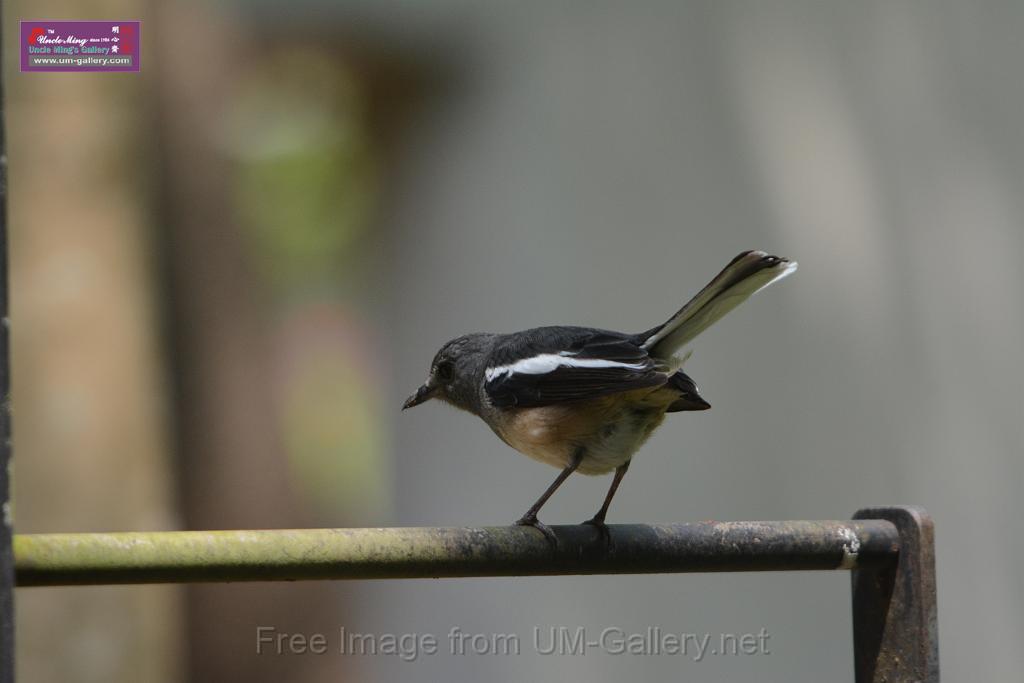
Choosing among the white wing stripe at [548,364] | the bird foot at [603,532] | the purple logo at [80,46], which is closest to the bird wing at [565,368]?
the white wing stripe at [548,364]

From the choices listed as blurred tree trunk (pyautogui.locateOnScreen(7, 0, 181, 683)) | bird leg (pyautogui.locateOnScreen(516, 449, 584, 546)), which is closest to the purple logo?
blurred tree trunk (pyautogui.locateOnScreen(7, 0, 181, 683))

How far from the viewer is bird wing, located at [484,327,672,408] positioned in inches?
116

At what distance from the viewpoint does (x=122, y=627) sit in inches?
175

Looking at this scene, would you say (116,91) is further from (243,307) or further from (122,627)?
(122,627)

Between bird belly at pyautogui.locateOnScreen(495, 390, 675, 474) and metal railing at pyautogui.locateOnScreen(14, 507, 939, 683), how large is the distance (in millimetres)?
665

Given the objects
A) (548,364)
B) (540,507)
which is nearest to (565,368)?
(548,364)

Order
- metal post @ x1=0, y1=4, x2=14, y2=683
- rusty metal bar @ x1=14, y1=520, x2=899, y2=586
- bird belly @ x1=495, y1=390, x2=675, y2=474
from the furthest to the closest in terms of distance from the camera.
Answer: bird belly @ x1=495, y1=390, x2=675, y2=474, rusty metal bar @ x1=14, y1=520, x2=899, y2=586, metal post @ x1=0, y1=4, x2=14, y2=683

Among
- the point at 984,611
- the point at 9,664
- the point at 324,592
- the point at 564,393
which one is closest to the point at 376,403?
the point at 324,592

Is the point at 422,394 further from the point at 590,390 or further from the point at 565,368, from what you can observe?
the point at 590,390

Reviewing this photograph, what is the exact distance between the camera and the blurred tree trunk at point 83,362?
4.41 meters

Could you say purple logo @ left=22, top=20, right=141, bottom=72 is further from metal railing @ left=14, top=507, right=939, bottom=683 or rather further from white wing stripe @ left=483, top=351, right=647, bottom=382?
metal railing @ left=14, top=507, right=939, bottom=683

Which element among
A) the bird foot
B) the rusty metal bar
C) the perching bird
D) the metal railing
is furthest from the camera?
the perching bird

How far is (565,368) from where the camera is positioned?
122 inches

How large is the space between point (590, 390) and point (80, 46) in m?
2.89
